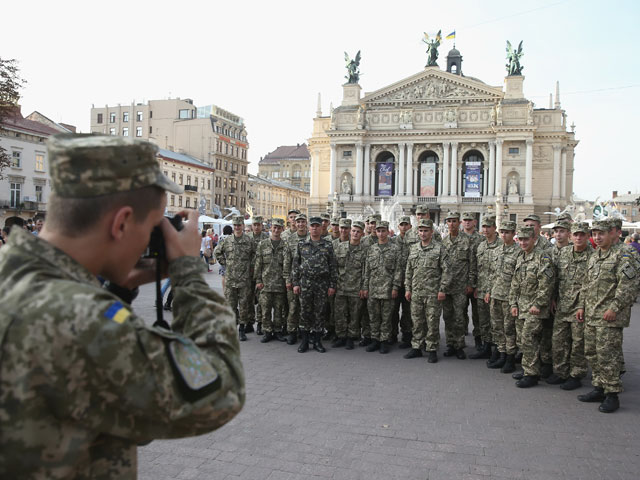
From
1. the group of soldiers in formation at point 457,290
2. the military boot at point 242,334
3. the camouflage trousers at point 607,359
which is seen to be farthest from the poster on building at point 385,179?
the camouflage trousers at point 607,359

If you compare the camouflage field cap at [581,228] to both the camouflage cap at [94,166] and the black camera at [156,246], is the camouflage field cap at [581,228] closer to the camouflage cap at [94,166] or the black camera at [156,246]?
the black camera at [156,246]

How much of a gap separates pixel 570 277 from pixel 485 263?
1707mm

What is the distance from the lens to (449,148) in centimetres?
5656

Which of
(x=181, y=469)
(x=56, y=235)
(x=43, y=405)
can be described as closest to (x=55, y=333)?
(x=43, y=405)

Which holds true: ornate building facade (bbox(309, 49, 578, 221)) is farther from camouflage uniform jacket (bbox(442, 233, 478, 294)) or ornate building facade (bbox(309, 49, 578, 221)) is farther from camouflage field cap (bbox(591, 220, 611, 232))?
camouflage field cap (bbox(591, 220, 611, 232))

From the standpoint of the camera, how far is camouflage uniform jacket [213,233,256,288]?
9594 mm

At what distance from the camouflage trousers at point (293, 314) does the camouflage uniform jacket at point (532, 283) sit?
3.69 metres

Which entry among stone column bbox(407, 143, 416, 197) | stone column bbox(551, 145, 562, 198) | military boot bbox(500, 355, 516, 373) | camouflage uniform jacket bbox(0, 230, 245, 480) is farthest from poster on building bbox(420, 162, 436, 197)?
camouflage uniform jacket bbox(0, 230, 245, 480)

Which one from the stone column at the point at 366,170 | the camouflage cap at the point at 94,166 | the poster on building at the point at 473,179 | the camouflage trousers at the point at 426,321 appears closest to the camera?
the camouflage cap at the point at 94,166

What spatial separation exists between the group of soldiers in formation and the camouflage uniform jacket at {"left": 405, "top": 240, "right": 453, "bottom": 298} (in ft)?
0.06

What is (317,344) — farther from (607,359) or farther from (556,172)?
(556,172)

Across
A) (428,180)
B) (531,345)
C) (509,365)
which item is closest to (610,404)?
(531,345)

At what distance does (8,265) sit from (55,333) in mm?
269

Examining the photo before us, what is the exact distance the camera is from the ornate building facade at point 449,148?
2148 inches
